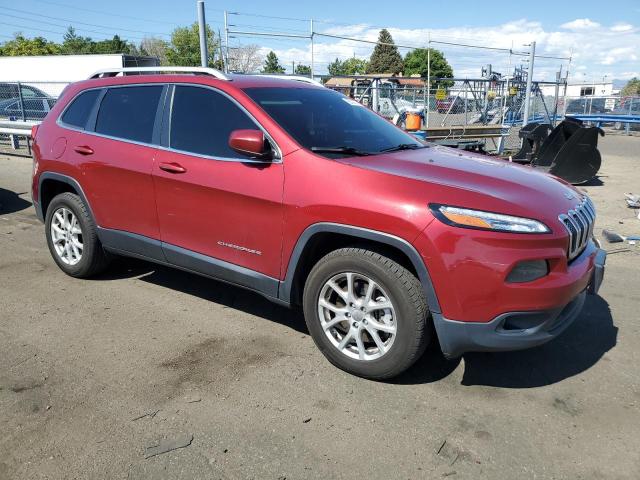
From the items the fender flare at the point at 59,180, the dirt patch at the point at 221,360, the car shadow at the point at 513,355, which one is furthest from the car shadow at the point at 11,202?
the dirt patch at the point at 221,360

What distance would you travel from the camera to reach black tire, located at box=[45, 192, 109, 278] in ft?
15.3

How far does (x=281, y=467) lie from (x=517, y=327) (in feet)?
4.70

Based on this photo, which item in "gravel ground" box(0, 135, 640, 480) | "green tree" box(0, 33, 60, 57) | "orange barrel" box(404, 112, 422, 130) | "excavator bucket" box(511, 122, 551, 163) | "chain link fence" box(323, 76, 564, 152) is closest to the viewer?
"gravel ground" box(0, 135, 640, 480)

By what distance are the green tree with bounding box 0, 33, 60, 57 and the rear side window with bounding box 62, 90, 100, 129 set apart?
225 ft

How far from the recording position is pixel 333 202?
3.14 meters

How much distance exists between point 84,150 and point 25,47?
2761 inches

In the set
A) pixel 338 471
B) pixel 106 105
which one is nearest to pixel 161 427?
pixel 338 471

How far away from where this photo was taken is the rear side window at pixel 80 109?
4680 millimetres

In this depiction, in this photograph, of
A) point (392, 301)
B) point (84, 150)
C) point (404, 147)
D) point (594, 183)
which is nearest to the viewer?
point (392, 301)

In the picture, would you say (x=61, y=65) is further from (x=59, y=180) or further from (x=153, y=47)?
(x=153, y=47)

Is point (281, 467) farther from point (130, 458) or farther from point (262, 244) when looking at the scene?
point (262, 244)

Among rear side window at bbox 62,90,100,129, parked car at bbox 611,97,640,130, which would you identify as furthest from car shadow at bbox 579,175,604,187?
parked car at bbox 611,97,640,130

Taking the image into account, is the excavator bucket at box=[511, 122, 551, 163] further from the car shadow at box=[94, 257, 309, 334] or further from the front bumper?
the front bumper

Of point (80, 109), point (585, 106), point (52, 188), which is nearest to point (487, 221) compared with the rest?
point (80, 109)
